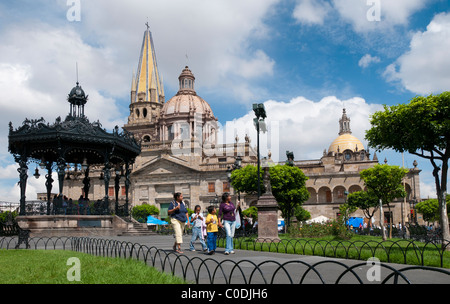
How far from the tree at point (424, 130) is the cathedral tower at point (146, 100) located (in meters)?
51.6

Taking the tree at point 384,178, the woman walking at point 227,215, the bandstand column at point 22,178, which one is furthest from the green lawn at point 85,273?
the tree at point 384,178

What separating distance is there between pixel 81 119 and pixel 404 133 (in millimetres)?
16296

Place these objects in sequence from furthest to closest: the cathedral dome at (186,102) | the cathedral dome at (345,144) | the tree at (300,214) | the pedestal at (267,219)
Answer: the cathedral dome at (345,144) → the cathedral dome at (186,102) → the tree at (300,214) → the pedestal at (267,219)

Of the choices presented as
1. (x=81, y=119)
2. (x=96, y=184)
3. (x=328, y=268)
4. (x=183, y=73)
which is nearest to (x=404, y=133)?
(x=328, y=268)

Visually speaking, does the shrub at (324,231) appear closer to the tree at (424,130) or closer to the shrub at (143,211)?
the tree at (424,130)

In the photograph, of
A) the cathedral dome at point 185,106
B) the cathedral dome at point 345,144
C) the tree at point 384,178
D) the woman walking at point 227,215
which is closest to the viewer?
the woman walking at point 227,215

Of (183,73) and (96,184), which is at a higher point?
(183,73)

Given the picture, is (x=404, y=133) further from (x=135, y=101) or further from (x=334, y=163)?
(x=135, y=101)

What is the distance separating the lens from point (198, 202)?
52094 millimetres

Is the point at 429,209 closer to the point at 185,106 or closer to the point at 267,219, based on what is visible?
the point at 185,106

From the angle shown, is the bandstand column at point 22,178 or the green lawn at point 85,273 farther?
the bandstand column at point 22,178

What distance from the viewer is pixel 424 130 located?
43.8 ft

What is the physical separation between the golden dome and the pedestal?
Answer: 2161 inches

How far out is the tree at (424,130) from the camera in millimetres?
13008
